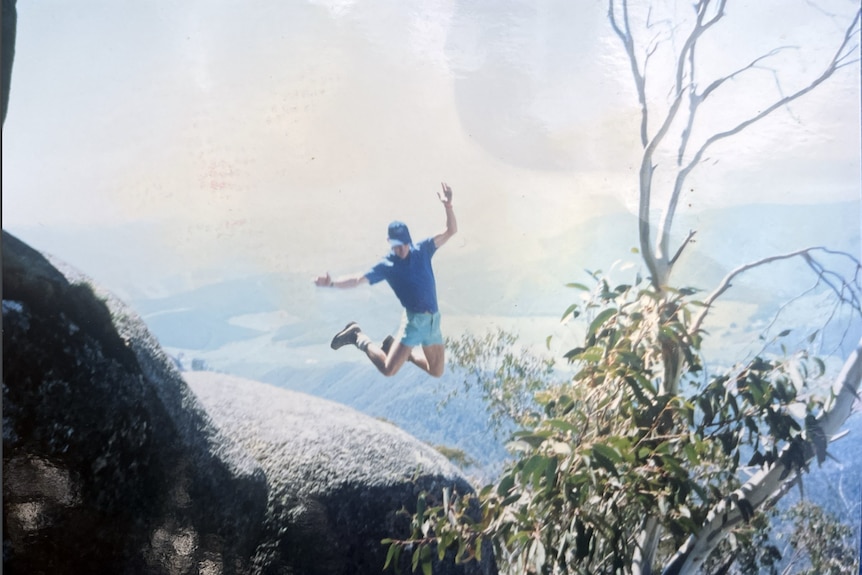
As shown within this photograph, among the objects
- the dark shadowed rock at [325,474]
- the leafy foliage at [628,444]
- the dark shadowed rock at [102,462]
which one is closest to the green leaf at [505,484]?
the leafy foliage at [628,444]

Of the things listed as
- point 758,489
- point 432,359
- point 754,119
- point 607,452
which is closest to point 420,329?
point 432,359

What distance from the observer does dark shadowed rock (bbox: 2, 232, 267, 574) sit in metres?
2.09

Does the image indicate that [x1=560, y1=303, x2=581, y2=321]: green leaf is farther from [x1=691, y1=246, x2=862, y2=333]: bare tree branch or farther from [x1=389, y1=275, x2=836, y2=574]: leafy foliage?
[x1=691, y1=246, x2=862, y2=333]: bare tree branch

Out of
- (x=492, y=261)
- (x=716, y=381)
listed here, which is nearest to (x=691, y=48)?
(x=492, y=261)

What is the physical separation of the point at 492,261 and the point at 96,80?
154cm

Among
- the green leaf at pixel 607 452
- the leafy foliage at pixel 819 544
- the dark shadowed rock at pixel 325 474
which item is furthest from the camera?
the leafy foliage at pixel 819 544

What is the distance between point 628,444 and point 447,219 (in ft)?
3.16

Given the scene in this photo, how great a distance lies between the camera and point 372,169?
2.32 meters

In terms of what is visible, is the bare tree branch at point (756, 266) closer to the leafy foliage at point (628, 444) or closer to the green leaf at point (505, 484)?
the leafy foliage at point (628, 444)

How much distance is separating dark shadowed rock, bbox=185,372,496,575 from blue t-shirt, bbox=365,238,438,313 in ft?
1.48

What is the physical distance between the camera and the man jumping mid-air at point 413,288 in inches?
90.8

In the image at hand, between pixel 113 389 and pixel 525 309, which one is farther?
pixel 525 309

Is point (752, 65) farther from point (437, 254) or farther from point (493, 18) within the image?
point (437, 254)

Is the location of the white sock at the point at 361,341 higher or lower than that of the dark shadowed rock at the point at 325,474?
higher
